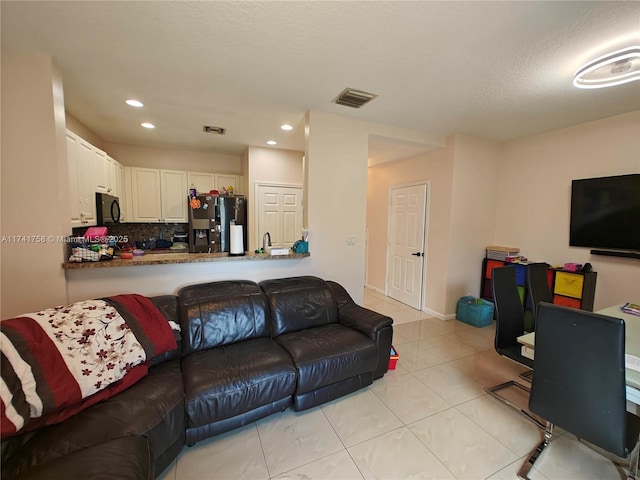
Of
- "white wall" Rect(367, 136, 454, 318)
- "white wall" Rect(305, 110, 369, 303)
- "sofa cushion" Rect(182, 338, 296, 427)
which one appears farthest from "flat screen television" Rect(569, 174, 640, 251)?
"sofa cushion" Rect(182, 338, 296, 427)

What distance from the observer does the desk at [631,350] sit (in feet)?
4.48

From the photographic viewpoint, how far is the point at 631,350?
1.59 meters

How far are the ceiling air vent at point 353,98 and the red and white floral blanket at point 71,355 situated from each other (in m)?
2.58

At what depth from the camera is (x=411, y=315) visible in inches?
165

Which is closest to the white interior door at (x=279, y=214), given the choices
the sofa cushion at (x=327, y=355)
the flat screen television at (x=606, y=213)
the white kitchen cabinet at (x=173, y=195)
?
the white kitchen cabinet at (x=173, y=195)

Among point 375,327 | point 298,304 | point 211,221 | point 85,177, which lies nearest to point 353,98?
point 298,304

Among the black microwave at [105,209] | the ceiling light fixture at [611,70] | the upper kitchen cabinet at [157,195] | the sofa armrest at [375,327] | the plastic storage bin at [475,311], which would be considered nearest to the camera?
the ceiling light fixture at [611,70]

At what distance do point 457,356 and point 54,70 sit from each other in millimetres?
4628

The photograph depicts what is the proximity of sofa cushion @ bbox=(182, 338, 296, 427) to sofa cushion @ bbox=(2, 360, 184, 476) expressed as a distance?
3.8 inches

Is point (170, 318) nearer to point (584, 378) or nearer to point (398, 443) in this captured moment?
point (398, 443)

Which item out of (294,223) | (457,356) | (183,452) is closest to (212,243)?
(294,223)

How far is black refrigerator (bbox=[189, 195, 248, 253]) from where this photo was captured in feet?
13.3

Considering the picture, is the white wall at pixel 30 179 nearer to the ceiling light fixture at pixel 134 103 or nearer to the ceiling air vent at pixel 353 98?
the ceiling light fixture at pixel 134 103

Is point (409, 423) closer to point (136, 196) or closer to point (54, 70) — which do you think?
point (54, 70)
